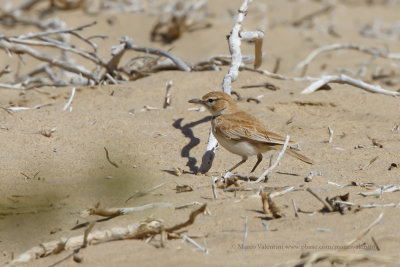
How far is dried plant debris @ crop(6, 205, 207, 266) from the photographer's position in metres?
3.88

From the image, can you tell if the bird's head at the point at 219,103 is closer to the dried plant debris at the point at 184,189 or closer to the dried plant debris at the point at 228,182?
the dried plant debris at the point at 228,182

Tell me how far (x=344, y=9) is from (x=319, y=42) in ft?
9.22

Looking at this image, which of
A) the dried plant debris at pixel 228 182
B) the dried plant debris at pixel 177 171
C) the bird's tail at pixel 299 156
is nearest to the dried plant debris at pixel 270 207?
the dried plant debris at pixel 228 182

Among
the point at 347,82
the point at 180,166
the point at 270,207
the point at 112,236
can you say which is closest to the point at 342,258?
the point at 270,207

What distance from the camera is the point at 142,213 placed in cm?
429

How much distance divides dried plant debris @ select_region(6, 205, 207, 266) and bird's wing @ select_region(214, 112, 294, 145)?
1906mm

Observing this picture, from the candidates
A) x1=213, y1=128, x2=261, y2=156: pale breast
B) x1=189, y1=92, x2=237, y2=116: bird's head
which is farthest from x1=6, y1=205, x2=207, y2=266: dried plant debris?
x1=189, y1=92, x2=237, y2=116: bird's head

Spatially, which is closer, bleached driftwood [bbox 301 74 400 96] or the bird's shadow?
the bird's shadow

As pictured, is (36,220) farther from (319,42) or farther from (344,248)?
(319,42)

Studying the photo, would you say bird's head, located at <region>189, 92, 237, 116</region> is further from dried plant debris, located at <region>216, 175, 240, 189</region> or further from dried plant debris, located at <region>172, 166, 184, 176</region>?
dried plant debris, located at <region>216, 175, 240, 189</region>

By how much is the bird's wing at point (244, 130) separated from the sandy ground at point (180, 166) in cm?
29

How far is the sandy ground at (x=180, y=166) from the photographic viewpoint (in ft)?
12.5

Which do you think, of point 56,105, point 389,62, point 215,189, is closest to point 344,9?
point 389,62

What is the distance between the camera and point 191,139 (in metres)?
6.21
